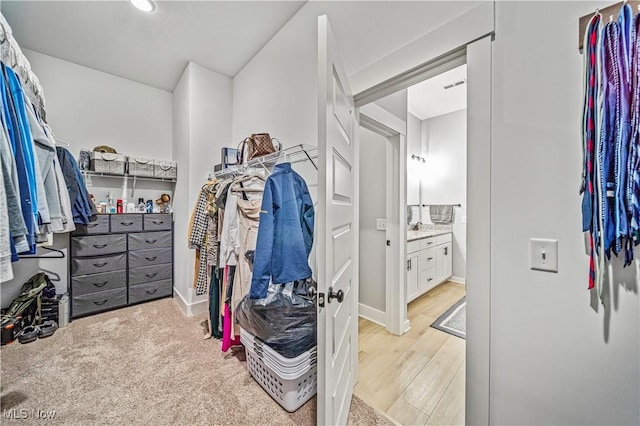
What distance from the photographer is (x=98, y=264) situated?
2717 mm

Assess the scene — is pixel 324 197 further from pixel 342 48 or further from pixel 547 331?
pixel 342 48

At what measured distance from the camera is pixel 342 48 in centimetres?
167

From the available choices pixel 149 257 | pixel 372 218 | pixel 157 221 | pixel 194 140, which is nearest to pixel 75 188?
pixel 157 221

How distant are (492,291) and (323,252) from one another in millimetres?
738

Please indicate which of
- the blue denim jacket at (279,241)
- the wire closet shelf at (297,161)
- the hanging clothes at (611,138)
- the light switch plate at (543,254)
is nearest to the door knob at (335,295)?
the blue denim jacket at (279,241)

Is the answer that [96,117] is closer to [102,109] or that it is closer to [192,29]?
[102,109]

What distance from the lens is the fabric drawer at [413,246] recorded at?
283 centimetres

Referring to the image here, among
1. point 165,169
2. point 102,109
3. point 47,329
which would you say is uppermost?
point 102,109

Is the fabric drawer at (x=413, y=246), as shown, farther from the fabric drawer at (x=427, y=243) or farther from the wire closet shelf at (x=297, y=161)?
the wire closet shelf at (x=297, y=161)

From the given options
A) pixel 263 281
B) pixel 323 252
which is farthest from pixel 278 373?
pixel 323 252

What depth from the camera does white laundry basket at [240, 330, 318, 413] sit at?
1.41 meters

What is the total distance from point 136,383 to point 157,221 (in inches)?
76.2

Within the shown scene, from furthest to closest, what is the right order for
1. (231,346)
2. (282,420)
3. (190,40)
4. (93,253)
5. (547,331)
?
(93,253)
(190,40)
(231,346)
(282,420)
(547,331)

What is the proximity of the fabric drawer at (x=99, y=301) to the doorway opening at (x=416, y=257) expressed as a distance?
273 centimetres
